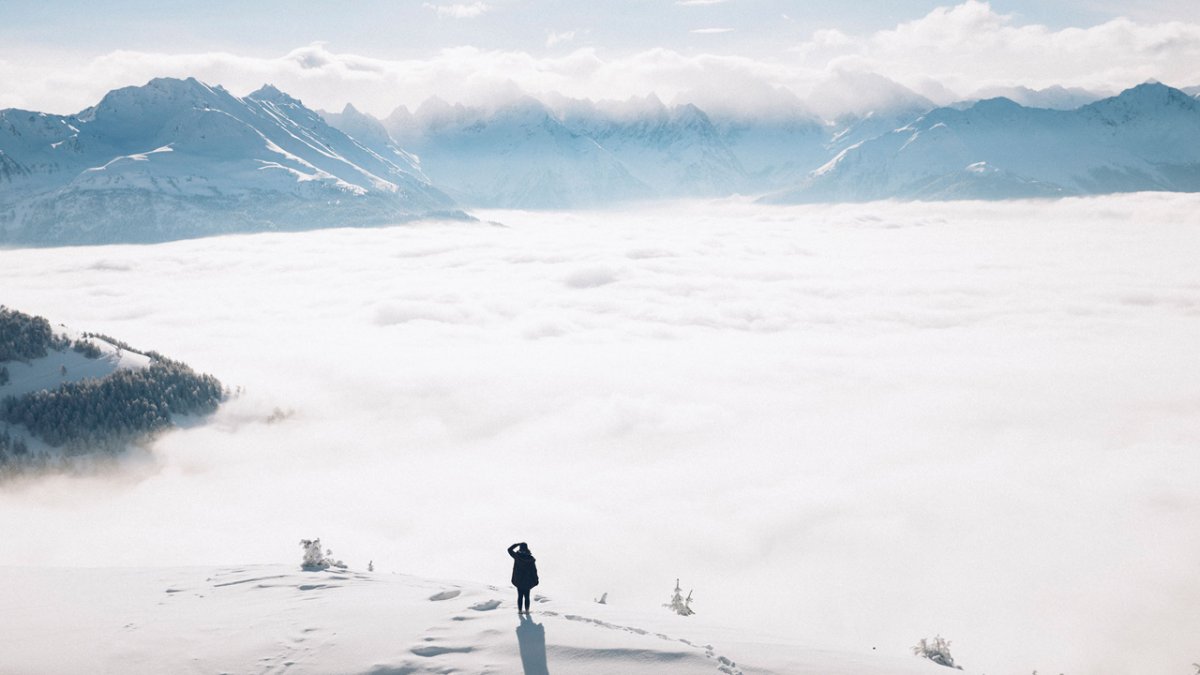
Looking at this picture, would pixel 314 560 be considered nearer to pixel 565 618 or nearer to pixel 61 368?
pixel 565 618

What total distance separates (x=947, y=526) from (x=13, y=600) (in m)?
120

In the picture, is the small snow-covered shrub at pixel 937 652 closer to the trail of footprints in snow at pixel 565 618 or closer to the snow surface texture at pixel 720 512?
the trail of footprints in snow at pixel 565 618

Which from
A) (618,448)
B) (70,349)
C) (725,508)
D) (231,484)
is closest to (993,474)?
(725,508)

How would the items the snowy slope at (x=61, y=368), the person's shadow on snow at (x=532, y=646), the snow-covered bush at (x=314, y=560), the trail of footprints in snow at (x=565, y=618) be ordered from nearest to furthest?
the person's shadow on snow at (x=532, y=646) < the trail of footprints in snow at (x=565, y=618) < the snow-covered bush at (x=314, y=560) < the snowy slope at (x=61, y=368)

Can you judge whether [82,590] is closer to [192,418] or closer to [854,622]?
[854,622]

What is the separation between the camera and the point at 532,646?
22.0 meters

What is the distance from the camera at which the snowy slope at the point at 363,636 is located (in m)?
21.3

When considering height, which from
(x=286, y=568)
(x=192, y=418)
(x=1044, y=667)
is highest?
(x=286, y=568)

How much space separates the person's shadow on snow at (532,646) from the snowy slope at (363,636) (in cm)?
5

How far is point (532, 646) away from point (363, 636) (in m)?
5.63

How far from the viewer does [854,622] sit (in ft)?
273

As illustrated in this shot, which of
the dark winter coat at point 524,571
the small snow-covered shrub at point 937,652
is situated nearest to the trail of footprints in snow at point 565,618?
the dark winter coat at point 524,571

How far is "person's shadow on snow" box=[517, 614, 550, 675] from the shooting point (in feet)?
68.3

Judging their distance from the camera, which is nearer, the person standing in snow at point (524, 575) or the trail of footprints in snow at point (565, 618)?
the trail of footprints in snow at point (565, 618)
